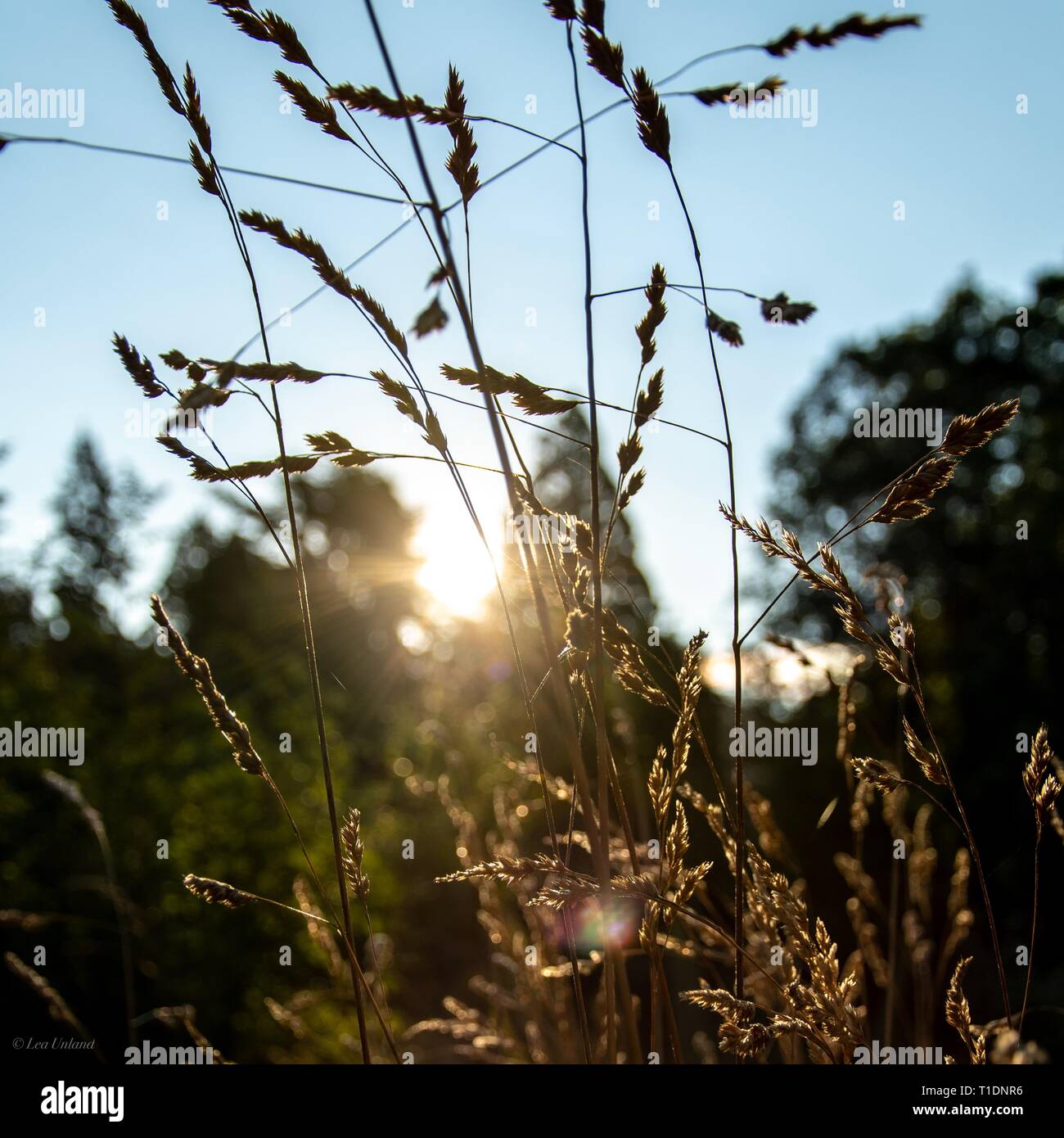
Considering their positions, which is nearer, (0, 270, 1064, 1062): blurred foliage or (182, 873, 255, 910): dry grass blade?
(182, 873, 255, 910): dry grass blade

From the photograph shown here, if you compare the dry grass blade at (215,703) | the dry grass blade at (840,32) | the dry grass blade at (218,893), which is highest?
the dry grass blade at (840,32)

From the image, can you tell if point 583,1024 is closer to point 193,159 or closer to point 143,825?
point 193,159

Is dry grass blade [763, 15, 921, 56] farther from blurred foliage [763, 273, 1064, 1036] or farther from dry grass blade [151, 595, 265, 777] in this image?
blurred foliage [763, 273, 1064, 1036]

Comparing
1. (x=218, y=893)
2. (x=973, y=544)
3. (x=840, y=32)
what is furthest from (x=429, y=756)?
(x=973, y=544)

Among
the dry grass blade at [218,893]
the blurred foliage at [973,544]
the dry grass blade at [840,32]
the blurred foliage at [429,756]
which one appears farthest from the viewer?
the blurred foliage at [973,544]

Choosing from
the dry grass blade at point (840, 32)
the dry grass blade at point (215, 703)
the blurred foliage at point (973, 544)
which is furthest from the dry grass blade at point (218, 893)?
the blurred foliage at point (973, 544)

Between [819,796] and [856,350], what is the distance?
49.5ft

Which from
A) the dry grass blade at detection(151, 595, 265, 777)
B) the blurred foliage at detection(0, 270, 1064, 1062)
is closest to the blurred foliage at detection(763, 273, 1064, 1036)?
the blurred foliage at detection(0, 270, 1064, 1062)

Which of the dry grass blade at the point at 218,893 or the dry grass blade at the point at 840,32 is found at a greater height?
the dry grass blade at the point at 840,32

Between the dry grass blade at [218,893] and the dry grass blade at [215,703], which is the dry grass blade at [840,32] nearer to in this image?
the dry grass blade at [215,703]

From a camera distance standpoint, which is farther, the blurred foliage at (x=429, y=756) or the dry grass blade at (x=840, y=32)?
the blurred foliage at (x=429, y=756)

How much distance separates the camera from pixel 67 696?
6070mm

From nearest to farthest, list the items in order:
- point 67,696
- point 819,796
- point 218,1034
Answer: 1. point 218,1034
2. point 67,696
3. point 819,796
